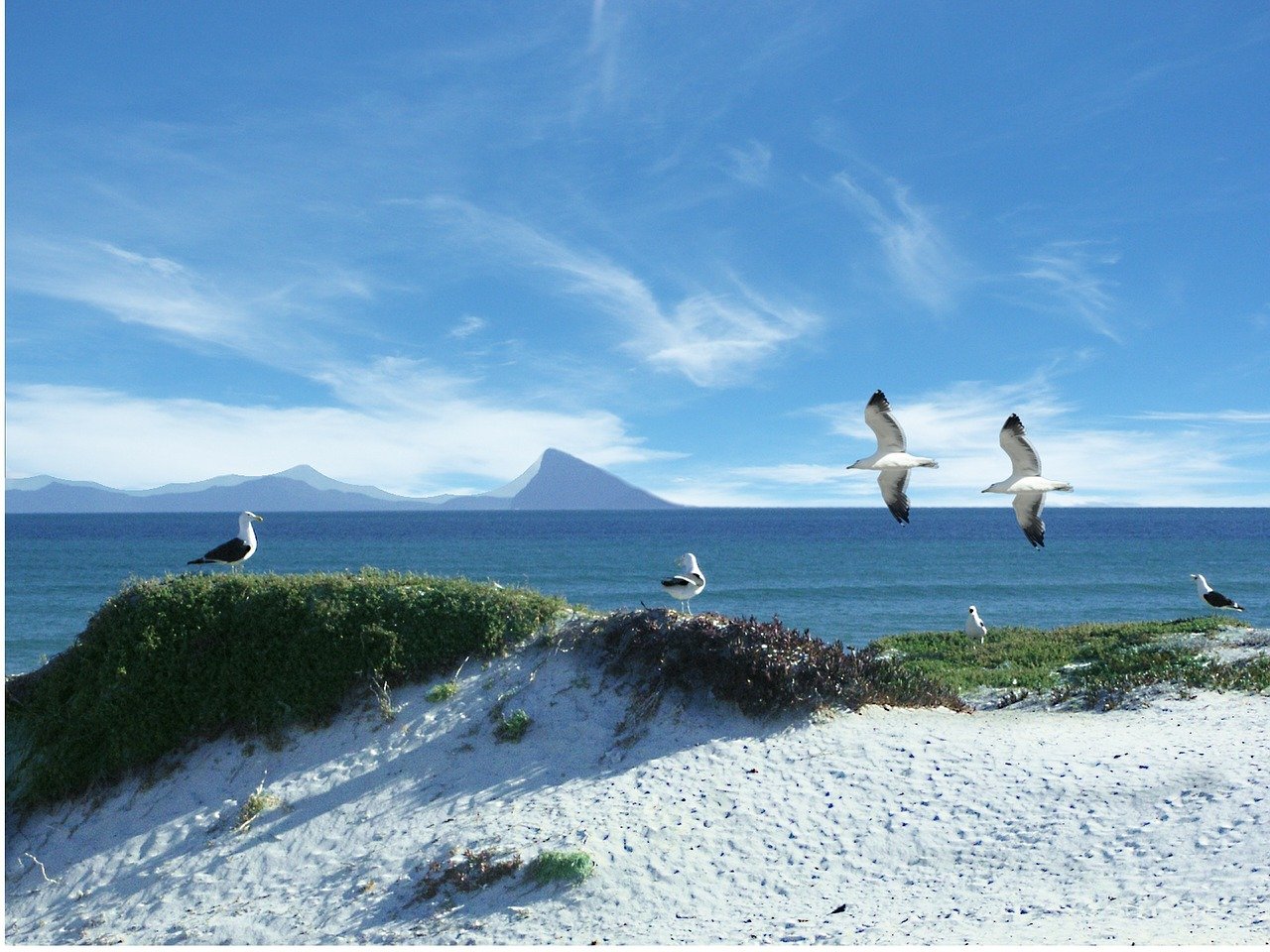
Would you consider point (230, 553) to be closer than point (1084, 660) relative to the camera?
Yes

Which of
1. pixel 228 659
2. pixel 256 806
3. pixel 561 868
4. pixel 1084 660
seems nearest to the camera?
pixel 561 868

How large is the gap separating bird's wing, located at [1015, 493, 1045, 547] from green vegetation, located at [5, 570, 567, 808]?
37.0ft

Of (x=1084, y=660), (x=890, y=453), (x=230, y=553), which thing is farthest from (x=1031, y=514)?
(x=1084, y=660)

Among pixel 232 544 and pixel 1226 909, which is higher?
pixel 232 544

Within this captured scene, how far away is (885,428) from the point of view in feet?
19.0

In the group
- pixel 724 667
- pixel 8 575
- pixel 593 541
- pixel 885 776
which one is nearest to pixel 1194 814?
pixel 885 776

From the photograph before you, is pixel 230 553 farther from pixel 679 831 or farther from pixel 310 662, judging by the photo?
pixel 679 831

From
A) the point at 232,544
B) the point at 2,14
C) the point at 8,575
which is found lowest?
the point at 8,575

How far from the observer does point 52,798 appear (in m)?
14.9

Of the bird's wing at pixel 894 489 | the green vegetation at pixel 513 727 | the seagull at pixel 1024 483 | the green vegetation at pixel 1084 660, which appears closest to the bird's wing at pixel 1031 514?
the seagull at pixel 1024 483

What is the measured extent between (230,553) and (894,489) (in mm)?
12650

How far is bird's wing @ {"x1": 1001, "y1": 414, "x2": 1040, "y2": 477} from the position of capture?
5539 millimetres

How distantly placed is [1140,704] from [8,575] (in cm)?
9235

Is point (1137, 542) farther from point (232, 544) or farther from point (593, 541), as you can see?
point (232, 544)
